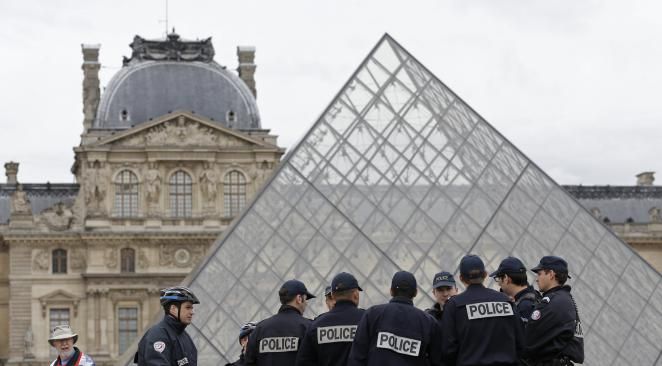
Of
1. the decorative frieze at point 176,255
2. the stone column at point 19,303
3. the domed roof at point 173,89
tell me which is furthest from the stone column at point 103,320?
the domed roof at point 173,89

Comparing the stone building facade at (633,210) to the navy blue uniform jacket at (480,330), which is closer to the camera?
the navy blue uniform jacket at (480,330)

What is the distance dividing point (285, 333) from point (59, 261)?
4267 centimetres

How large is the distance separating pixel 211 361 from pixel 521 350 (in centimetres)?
820

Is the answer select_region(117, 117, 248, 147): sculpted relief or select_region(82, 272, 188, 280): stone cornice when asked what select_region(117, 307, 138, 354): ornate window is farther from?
select_region(117, 117, 248, 147): sculpted relief

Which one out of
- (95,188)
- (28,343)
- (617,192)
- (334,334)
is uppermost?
(617,192)

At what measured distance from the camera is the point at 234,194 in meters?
52.9

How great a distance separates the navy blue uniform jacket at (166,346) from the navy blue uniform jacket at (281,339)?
0.77 m

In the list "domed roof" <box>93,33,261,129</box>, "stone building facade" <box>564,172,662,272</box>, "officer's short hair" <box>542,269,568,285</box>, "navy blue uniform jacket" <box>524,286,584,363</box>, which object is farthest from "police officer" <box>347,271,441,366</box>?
"stone building facade" <box>564,172,662,272</box>

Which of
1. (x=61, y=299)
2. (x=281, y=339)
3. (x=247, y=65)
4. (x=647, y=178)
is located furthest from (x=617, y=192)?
(x=281, y=339)

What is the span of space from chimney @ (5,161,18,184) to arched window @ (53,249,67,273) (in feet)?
17.6

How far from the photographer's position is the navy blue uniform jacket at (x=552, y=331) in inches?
372

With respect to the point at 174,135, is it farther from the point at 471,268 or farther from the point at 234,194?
the point at 471,268

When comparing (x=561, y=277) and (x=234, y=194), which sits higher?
(x=234, y=194)

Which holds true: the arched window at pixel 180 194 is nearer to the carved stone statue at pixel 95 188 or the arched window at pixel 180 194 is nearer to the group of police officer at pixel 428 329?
the carved stone statue at pixel 95 188
